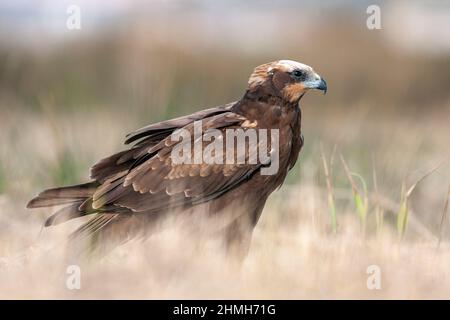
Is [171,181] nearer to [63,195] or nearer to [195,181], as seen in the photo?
[195,181]

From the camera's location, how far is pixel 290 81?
582 centimetres

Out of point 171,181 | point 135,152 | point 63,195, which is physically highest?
point 135,152

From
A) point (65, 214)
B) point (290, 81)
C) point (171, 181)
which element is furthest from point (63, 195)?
point (290, 81)

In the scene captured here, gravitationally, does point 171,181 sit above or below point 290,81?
below

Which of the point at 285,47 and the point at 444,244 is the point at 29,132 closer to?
the point at 444,244

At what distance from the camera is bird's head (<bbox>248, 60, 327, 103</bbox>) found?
5805 millimetres

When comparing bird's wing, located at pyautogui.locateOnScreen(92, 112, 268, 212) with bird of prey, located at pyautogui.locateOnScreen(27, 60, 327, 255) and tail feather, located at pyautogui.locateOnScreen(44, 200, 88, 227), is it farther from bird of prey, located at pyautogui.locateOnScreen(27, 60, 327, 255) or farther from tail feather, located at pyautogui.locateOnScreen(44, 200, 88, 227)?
tail feather, located at pyautogui.locateOnScreen(44, 200, 88, 227)

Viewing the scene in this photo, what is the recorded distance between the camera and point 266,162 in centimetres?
557

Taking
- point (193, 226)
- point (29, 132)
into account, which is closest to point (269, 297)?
point (193, 226)

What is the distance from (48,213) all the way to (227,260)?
1.76 meters

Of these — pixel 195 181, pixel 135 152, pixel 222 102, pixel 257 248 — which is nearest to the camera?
pixel 195 181

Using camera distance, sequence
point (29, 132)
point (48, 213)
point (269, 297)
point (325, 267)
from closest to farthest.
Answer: point (269, 297)
point (325, 267)
point (48, 213)
point (29, 132)

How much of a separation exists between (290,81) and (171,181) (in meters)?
1.03

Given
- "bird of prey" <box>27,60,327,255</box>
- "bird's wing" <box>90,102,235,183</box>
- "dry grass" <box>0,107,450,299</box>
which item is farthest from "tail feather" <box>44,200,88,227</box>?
"bird's wing" <box>90,102,235,183</box>
